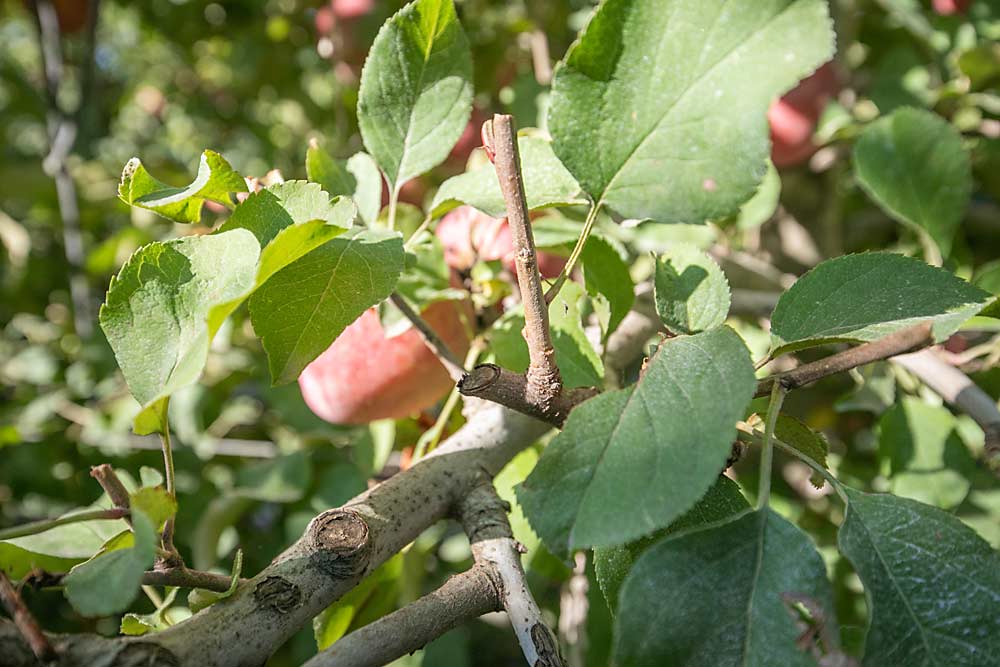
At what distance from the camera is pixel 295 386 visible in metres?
0.87

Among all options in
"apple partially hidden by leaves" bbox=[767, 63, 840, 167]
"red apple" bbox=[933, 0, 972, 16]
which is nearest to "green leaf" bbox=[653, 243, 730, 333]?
"apple partially hidden by leaves" bbox=[767, 63, 840, 167]

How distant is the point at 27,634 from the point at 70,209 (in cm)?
108

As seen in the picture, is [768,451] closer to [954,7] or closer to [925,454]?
[925,454]

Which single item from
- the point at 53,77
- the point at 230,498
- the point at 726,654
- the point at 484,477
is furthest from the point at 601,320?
the point at 53,77

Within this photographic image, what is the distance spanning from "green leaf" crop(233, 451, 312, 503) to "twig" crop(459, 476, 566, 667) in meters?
0.34

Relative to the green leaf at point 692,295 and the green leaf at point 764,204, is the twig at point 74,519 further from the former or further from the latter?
the green leaf at point 764,204

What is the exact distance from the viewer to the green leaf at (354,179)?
0.47 m

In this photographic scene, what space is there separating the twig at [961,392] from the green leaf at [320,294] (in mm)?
291

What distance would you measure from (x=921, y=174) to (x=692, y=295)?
0.35 meters

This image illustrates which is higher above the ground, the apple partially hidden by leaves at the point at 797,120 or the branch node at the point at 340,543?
the branch node at the point at 340,543

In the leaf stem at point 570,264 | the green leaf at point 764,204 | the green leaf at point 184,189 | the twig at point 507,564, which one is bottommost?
the green leaf at point 764,204

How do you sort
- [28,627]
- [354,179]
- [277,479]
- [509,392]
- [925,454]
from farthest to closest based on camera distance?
1. [277,479]
2. [925,454]
3. [354,179]
4. [509,392]
5. [28,627]

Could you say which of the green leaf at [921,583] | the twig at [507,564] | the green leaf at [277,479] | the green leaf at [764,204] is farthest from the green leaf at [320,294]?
the green leaf at [764,204]

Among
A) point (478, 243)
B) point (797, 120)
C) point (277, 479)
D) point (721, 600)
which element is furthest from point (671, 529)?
point (797, 120)
